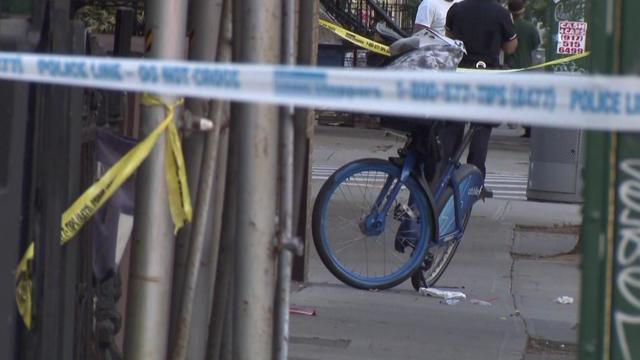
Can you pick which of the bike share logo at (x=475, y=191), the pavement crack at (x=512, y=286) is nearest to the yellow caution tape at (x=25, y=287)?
the pavement crack at (x=512, y=286)

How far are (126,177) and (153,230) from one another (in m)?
0.17

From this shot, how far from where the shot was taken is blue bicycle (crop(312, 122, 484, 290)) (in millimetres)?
6605

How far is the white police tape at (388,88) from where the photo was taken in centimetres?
257

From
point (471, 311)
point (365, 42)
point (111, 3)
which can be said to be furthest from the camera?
point (365, 42)

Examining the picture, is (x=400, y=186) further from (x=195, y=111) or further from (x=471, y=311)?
(x=195, y=111)

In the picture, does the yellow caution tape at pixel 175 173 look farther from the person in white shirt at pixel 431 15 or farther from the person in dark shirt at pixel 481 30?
the person in white shirt at pixel 431 15

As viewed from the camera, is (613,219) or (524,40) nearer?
(613,219)

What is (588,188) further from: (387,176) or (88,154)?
(387,176)

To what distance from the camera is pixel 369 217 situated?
6711 mm

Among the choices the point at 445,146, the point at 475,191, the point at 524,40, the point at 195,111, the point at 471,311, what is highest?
the point at 524,40

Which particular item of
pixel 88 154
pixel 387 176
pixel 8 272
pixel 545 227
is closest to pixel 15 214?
pixel 8 272

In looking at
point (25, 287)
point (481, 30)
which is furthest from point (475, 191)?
point (25, 287)

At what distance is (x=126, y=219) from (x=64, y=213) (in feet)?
1.54

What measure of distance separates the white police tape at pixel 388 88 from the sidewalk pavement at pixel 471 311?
2.74 meters
